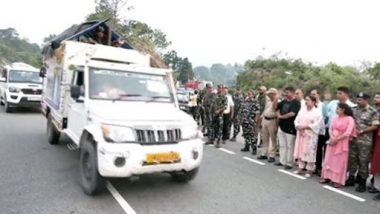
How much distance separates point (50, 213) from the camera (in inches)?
195

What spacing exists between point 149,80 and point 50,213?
9.41ft

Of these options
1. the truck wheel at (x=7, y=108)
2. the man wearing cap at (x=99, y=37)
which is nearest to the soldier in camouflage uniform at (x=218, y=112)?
the man wearing cap at (x=99, y=37)

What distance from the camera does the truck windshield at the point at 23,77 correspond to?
56.2 feet

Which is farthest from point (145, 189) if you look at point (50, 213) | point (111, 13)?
point (111, 13)

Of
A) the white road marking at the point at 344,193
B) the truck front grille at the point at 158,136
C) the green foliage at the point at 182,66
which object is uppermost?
the green foliage at the point at 182,66

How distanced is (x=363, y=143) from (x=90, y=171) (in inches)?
183

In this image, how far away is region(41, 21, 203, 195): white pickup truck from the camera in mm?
5395

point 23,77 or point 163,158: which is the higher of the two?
point 23,77

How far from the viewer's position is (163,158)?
5.56 metres

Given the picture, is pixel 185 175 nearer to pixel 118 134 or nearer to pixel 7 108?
pixel 118 134

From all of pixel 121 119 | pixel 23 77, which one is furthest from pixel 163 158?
pixel 23 77

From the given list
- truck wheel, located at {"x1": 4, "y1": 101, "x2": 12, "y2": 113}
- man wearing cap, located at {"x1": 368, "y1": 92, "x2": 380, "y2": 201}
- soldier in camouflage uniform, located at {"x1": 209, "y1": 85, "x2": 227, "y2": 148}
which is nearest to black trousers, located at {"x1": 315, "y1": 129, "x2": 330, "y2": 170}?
man wearing cap, located at {"x1": 368, "y1": 92, "x2": 380, "y2": 201}

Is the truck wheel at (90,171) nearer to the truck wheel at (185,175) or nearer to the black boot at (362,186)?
the truck wheel at (185,175)

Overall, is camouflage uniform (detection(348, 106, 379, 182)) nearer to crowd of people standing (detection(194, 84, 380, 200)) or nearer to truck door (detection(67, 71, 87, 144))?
crowd of people standing (detection(194, 84, 380, 200))
